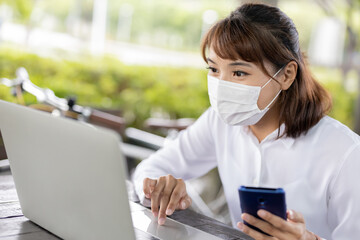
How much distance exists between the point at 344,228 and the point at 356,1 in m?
6.95

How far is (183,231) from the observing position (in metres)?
1.30

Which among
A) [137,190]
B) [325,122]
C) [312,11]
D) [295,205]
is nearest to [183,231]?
[137,190]

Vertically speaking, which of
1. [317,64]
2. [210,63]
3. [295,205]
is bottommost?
[317,64]

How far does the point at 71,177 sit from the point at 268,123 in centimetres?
95

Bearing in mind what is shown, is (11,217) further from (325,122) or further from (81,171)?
(325,122)

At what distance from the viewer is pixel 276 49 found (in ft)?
5.37

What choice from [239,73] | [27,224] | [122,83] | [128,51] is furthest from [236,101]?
[128,51]

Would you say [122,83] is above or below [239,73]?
below

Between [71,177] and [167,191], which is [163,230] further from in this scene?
[71,177]

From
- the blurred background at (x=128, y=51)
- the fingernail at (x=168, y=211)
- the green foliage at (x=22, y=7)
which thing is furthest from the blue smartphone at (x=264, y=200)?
the green foliage at (x=22, y=7)

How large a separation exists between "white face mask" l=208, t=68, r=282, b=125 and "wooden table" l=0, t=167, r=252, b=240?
0.39 metres

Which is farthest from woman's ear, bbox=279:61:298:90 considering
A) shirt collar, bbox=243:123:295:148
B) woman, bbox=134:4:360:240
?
shirt collar, bbox=243:123:295:148

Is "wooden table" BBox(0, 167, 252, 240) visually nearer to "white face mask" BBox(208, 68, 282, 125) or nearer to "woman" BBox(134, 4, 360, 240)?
"woman" BBox(134, 4, 360, 240)

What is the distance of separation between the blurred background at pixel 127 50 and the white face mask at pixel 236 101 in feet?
8.76
